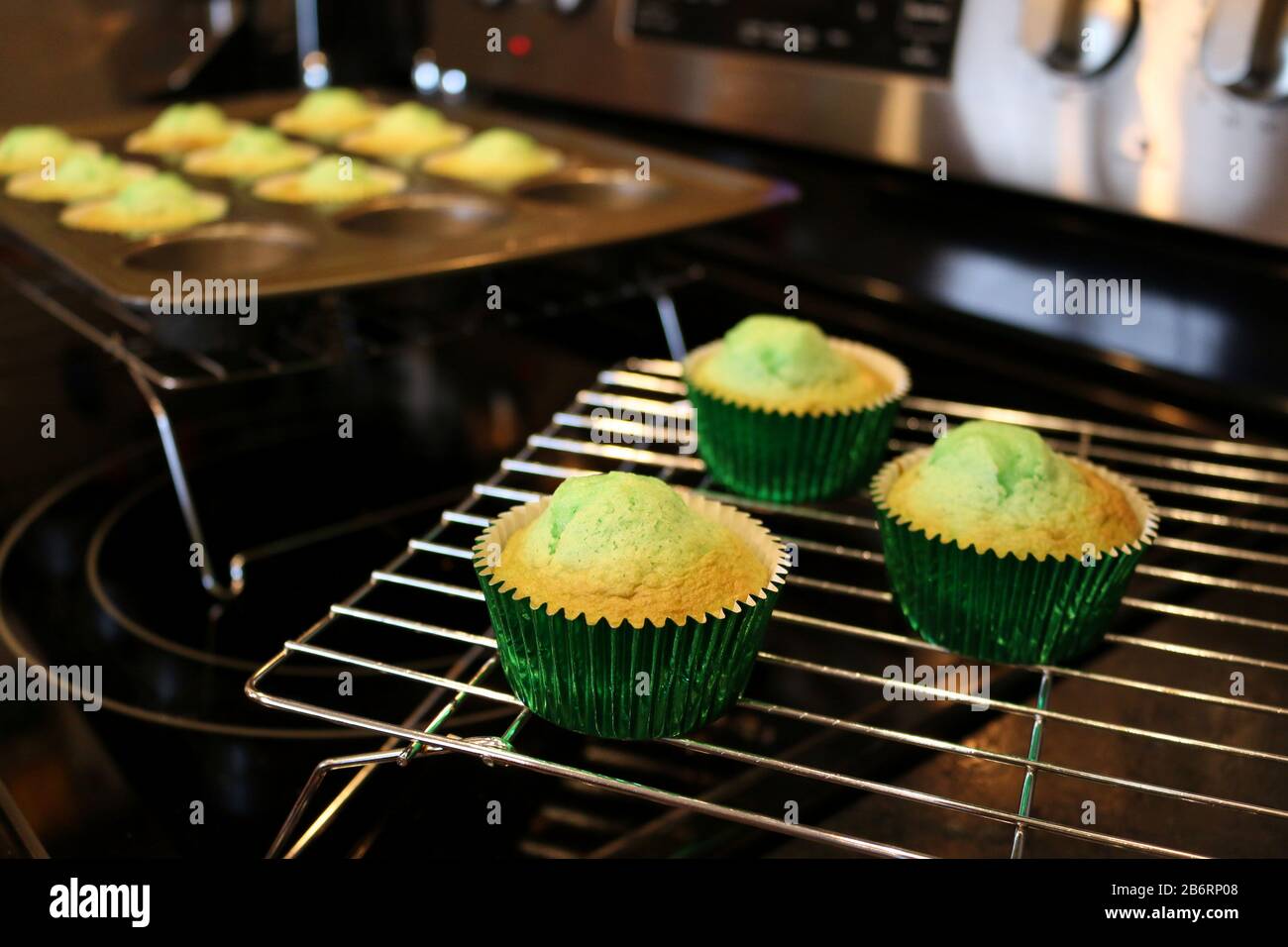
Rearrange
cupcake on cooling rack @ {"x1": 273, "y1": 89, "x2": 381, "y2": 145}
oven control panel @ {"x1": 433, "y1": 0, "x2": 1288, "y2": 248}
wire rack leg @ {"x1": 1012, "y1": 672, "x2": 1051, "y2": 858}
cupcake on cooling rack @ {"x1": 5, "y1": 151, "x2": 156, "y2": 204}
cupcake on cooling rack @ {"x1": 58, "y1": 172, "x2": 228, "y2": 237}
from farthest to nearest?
cupcake on cooling rack @ {"x1": 273, "y1": 89, "x2": 381, "y2": 145}
cupcake on cooling rack @ {"x1": 5, "y1": 151, "x2": 156, "y2": 204}
cupcake on cooling rack @ {"x1": 58, "y1": 172, "x2": 228, "y2": 237}
oven control panel @ {"x1": 433, "y1": 0, "x2": 1288, "y2": 248}
wire rack leg @ {"x1": 1012, "y1": 672, "x2": 1051, "y2": 858}

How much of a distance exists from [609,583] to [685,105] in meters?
1.29

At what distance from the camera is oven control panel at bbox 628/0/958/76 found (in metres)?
1.60

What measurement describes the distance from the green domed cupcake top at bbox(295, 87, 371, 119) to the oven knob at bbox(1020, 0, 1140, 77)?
1197 millimetres

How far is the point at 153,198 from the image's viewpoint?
1.53 meters

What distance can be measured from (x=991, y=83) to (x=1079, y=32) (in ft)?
0.54

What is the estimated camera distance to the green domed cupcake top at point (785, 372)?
4.07ft

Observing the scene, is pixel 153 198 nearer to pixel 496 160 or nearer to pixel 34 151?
Result: pixel 34 151

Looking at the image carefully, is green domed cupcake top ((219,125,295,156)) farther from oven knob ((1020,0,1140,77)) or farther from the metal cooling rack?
oven knob ((1020,0,1140,77))

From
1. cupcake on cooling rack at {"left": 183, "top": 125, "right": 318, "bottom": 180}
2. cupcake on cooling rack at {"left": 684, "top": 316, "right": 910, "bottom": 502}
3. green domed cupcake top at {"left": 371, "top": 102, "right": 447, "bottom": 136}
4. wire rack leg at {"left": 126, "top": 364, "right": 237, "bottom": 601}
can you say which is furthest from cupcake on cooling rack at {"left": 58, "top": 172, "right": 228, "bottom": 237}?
cupcake on cooling rack at {"left": 684, "top": 316, "right": 910, "bottom": 502}

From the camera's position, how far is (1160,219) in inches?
56.5

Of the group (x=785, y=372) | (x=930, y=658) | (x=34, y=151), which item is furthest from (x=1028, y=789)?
(x=34, y=151)

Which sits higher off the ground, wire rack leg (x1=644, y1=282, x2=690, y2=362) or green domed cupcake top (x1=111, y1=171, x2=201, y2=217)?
green domed cupcake top (x1=111, y1=171, x2=201, y2=217)

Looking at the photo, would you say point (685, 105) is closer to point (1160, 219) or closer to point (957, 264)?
point (957, 264)
